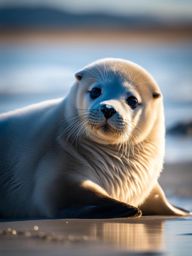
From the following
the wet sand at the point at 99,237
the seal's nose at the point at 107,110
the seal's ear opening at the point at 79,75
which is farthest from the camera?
the seal's ear opening at the point at 79,75

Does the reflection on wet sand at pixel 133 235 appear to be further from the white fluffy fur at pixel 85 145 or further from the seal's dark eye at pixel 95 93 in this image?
the seal's dark eye at pixel 95 93

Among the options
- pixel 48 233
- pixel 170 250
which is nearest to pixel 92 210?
pixel 48 233

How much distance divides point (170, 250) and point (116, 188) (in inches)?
84.8

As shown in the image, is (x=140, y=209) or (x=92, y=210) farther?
(x=140, y=209)

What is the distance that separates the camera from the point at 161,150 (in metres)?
8.66

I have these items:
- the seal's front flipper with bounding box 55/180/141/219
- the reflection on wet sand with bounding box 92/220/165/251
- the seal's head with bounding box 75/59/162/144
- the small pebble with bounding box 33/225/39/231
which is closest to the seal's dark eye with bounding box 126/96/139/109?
the seal's head with bounding box 75/59/162/144

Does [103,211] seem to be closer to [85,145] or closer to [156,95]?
[85,145]

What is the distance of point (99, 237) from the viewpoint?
6.68m

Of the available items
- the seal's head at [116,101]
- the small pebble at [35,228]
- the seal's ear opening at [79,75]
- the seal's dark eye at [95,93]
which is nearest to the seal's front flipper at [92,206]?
the seal's head at [116,101]

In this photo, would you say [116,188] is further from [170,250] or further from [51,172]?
[170,250]

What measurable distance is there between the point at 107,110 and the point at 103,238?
1.41 meters

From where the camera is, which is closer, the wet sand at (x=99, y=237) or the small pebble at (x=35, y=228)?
the wet sand at (x=99, y=237)

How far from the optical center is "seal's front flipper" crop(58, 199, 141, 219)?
25.3 feet

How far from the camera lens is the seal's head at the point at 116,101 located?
795 centimetres
